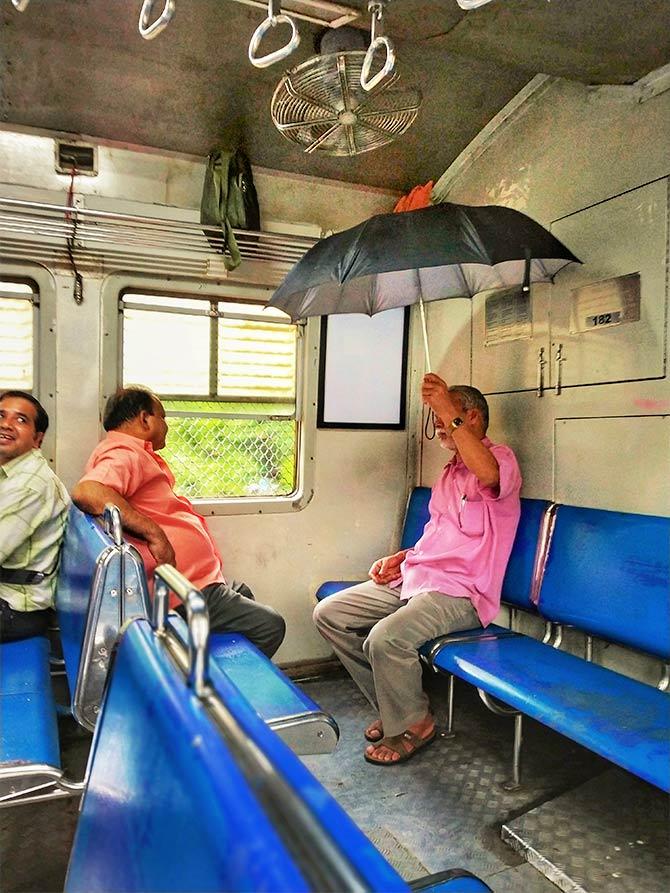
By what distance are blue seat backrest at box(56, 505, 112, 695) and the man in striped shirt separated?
70 mm

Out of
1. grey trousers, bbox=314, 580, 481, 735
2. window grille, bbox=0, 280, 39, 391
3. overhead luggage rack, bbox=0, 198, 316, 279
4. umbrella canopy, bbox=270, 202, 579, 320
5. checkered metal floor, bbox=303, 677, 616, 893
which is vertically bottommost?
checkered metal floor, bbox=303, 677, 616, 893

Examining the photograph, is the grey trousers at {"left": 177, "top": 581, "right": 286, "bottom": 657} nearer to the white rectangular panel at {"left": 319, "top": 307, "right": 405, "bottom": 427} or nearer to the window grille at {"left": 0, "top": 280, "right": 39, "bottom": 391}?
the white rectangular panel at {"left": 319, "top": 307, "right": 405, "bottom": 427}

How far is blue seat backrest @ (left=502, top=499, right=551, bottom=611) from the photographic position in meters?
3.09

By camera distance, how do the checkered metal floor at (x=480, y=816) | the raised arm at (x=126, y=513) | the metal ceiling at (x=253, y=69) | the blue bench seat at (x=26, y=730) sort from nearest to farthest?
the blue bench seat at (x=26, y=730)
the checkered metal floor at (x=480, y=816)
the metal ceiling at (x=253, y=69)
the raised arm at (x=126, y=513)

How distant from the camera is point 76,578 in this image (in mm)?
2352

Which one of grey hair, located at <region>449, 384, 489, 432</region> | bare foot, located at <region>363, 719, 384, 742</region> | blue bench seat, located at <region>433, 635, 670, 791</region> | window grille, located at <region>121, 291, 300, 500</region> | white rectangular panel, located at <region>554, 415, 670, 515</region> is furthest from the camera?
window grille, located at <region>121, 291, 300, 500</region>

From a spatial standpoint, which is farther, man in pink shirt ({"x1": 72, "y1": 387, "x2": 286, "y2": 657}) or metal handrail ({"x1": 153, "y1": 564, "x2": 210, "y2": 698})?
man in pink shirt ({"x1": 72, "y1": 387, "x2": 286, "y2": 657})

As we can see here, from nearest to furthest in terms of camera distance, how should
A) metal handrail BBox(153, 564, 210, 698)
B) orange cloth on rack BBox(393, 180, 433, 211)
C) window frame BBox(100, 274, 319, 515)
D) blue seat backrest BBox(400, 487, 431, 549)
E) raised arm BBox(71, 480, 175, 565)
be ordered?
1. metal handrail BBox(153, 564, 210, 698)
2. raised arm BBox(71, 480, 175, 565)
3. window frame BBox(100, 274, 319, 515)
4. orange cloth on rack BBox(393, 180, 433, 211)
5. blue seat backrest BBox(400, 487, 431, 549)

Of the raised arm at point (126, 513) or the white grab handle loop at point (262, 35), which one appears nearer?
the white grab handle loop at point (262, 35)

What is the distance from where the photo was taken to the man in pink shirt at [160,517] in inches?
108

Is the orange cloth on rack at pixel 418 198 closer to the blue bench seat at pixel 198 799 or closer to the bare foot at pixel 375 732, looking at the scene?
the bare foot at pixel 375 732

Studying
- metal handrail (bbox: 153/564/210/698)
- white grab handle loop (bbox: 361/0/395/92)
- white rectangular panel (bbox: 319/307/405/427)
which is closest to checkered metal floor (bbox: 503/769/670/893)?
metal handrail (bbox: 153/564/210/698)

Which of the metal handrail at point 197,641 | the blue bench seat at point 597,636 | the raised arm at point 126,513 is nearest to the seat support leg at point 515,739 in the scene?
the blue bench seat at point 597,636

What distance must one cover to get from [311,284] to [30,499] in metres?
1.55
